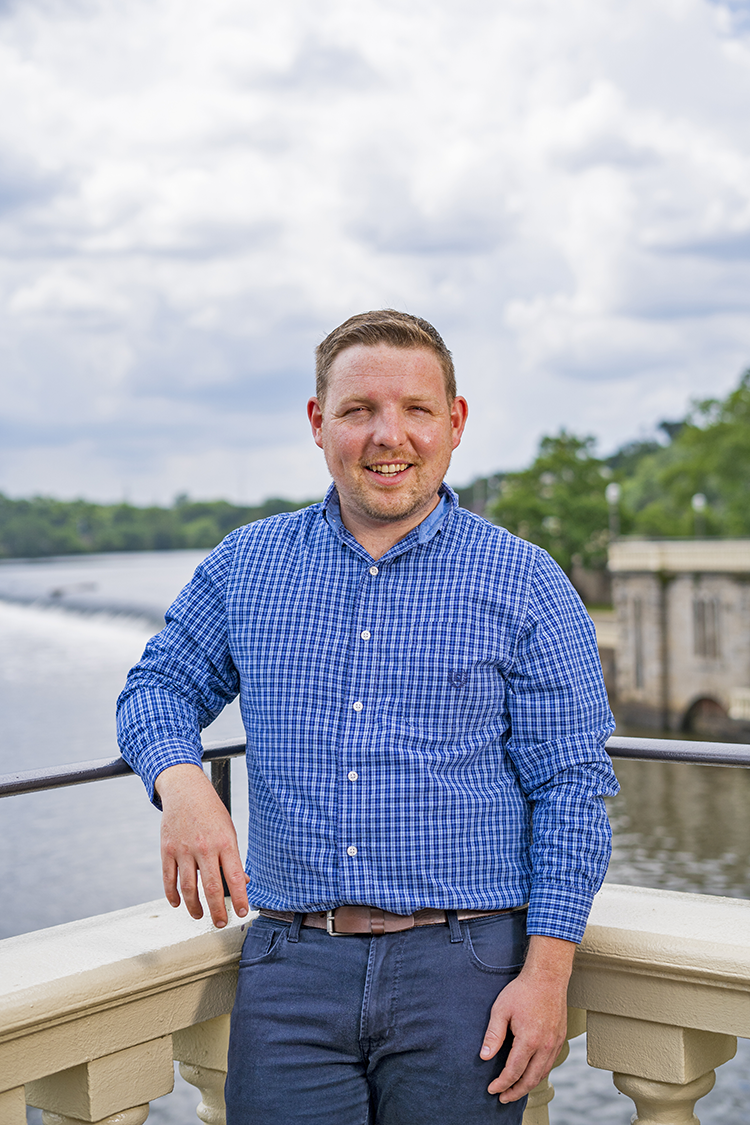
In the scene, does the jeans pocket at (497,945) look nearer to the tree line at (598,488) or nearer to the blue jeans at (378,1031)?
the blue jeans at (378,1031)

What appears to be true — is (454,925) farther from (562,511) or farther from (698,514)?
(698,514)

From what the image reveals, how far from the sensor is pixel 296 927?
1700 millimetres

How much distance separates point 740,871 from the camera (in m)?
24.5

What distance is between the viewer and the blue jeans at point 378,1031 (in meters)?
1.63

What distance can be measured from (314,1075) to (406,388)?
1.00 metres

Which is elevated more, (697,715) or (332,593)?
(332,593)

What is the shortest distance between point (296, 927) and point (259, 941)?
0.25 ft

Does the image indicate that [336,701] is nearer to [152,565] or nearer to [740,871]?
[740,871]

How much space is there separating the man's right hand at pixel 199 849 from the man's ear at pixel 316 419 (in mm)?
594

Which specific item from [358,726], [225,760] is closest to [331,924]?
[358,726]

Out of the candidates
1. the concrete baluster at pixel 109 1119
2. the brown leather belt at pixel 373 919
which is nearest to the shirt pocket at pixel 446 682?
the brown leather belt at pixel 373 919

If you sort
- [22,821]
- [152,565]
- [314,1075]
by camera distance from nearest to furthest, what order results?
[314,1075], [22,821], [152,565]

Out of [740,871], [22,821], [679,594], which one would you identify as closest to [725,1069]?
[740,871]

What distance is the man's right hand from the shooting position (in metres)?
1.66
